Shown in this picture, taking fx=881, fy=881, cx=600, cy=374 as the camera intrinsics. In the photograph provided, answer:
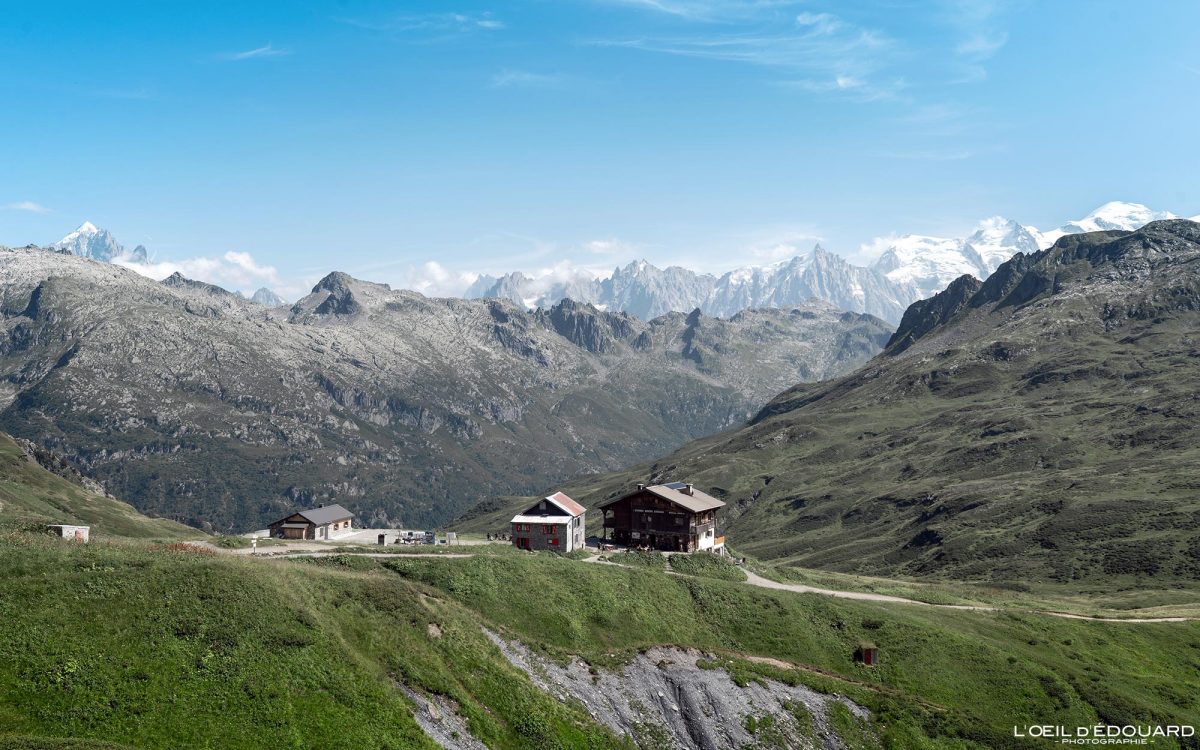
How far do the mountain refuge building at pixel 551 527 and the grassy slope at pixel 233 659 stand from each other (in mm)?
42204

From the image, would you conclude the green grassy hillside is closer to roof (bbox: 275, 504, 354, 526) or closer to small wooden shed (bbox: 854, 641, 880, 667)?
small wooden shed (bbox: 854, 641, 880, 667)

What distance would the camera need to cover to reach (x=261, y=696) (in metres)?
47.5

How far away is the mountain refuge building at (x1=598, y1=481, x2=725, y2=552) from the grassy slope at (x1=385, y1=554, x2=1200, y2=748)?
24.3m

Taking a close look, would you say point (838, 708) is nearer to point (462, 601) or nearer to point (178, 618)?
point (462, 601)

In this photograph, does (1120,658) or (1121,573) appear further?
(1121,573)

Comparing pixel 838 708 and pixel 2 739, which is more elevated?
pixel 2 739

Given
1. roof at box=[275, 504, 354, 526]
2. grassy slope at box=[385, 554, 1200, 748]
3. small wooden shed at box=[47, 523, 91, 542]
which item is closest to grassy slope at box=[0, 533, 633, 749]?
grassy slope at box=[385, 554, 1200, 748]

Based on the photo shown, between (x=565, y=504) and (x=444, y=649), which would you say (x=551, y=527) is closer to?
(x=565, y=504)

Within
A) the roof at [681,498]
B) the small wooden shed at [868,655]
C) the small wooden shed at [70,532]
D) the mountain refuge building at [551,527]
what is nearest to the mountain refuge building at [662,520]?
the roof at [681,498]

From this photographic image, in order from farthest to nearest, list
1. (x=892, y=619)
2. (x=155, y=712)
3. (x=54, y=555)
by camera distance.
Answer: (x=892, y=619)
(x=54, y=555)
(x=155, y=712)

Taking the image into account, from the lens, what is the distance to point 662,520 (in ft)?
386

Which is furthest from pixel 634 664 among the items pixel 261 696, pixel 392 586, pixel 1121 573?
pixel 1121 573

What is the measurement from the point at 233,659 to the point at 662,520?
2910 inches

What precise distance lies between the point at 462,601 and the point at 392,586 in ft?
25.0
